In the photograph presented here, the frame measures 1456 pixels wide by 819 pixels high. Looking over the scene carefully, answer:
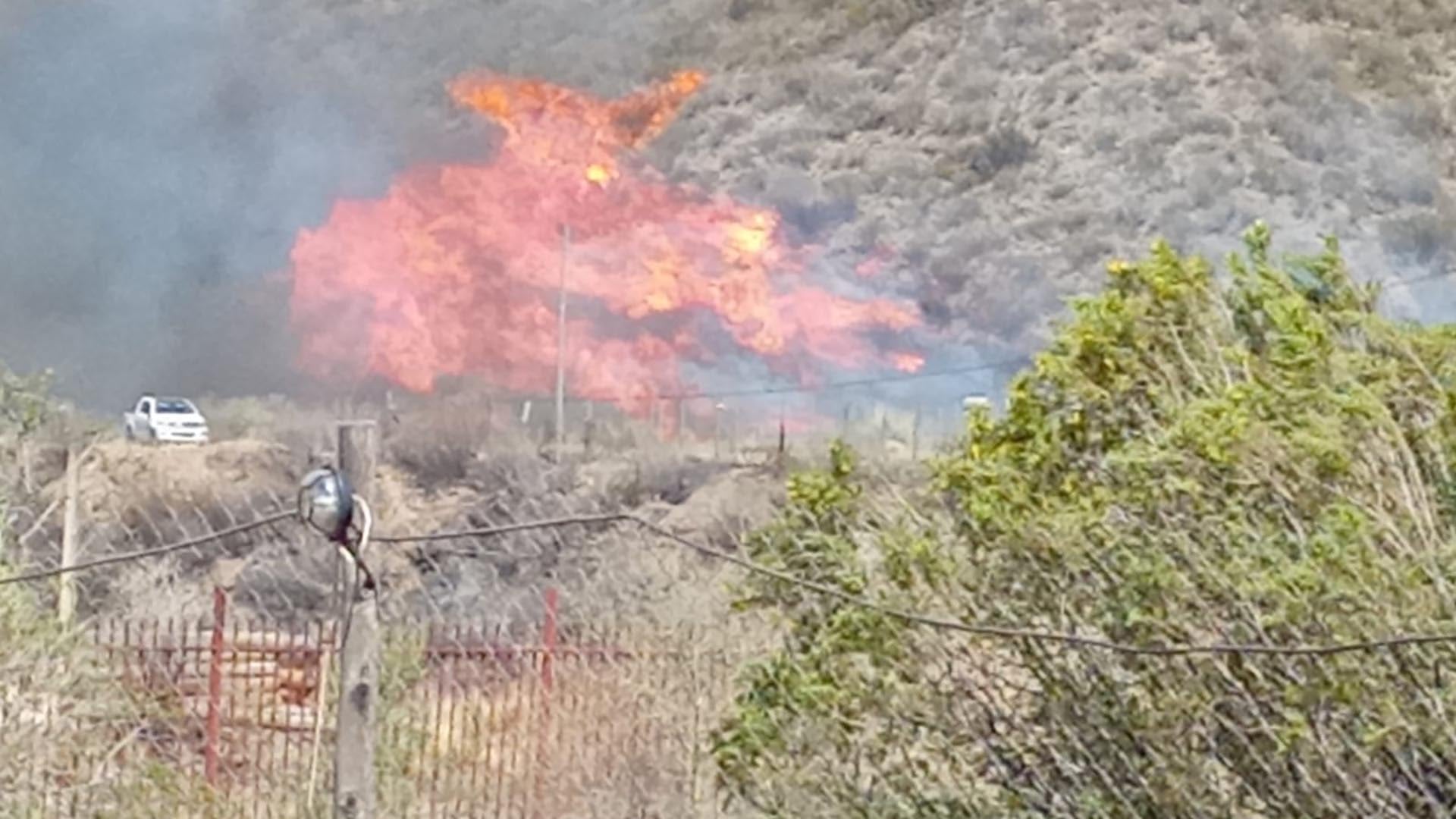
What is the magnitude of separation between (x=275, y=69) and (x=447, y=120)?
4.40 metres

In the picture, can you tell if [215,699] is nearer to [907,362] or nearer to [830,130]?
[907,362]

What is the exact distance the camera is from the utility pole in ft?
103

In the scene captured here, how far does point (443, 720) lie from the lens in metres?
13.1

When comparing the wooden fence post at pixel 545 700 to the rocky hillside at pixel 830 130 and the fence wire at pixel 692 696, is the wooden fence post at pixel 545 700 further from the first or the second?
the rocky hillside at pixel 830 130

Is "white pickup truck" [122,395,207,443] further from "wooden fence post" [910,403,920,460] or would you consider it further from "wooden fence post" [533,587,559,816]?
"wooden fence post" [533,587,559,816]

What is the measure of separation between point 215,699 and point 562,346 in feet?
76.6

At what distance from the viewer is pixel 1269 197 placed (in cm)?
3675

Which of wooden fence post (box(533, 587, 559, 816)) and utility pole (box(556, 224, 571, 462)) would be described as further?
utility pole (box(556, 224, 571, 462))

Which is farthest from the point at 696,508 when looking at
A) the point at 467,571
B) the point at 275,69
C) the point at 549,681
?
the point at 275,69

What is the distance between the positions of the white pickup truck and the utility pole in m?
6.11

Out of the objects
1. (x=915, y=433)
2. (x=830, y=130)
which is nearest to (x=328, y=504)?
(x=915, y=433)

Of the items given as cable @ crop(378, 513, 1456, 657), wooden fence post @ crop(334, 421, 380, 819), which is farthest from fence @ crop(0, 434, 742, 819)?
wooden fence post @ crop(334, 421, 380, 819)

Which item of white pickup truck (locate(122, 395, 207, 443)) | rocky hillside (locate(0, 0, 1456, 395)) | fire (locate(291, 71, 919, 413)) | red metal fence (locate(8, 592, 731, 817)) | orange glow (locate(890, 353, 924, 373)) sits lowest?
white pickup truck (locate(122, 395, 207, 443))

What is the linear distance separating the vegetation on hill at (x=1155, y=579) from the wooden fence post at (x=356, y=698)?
2.32 metres
